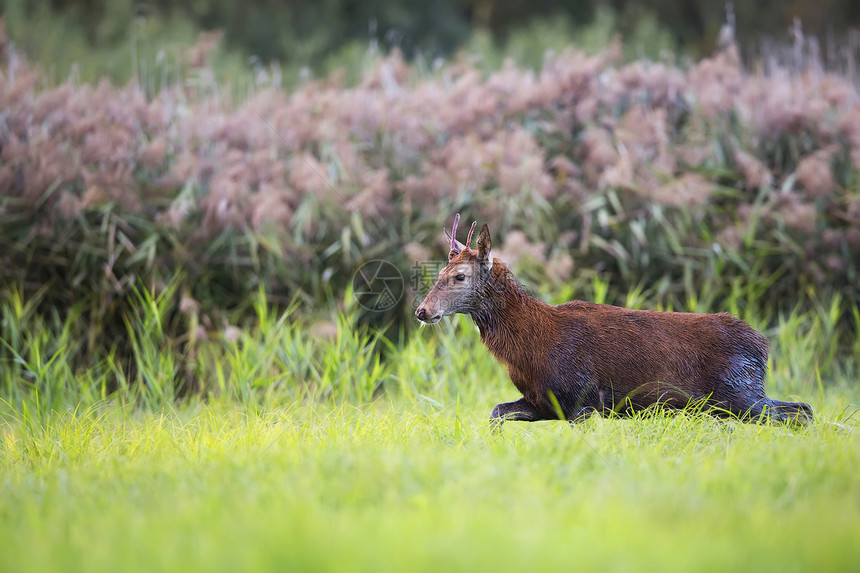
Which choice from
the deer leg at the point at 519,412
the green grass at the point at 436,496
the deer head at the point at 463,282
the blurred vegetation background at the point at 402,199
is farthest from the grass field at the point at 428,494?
the blurred vegetation background at the point at 402,199

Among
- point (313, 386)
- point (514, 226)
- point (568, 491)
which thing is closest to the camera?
point (568, 491)

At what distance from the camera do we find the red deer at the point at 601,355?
4527 mm

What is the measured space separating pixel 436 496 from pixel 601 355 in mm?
1505

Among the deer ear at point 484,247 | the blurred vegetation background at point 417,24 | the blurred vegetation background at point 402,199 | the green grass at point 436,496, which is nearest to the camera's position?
the green grass at point 436,496

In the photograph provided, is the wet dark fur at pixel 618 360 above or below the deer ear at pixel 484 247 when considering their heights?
below

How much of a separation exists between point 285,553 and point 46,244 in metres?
5.43

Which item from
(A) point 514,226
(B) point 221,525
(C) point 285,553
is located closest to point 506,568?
(C) point 285,553

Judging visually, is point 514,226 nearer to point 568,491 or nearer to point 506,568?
point 568,491

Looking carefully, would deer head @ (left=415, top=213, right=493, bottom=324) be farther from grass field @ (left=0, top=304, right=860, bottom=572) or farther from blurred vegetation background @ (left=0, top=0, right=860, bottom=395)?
blurred vegetation background @ (left=0, top=0, right=860, bottom=395)

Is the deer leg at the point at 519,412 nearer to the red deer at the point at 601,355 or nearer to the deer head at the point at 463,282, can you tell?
the red deer at the point at 601,355

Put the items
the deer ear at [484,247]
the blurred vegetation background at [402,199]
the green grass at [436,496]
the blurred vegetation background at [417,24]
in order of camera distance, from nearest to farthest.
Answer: the green grass at [436,496]
the deer ear at [484,247]
the blurred vegetation background at [402,199]
the blurred vegetation background at [417,24]

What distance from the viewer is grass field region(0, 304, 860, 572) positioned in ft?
9.20

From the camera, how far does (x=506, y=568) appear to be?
2.69 m

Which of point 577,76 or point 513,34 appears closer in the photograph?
point 577,76
